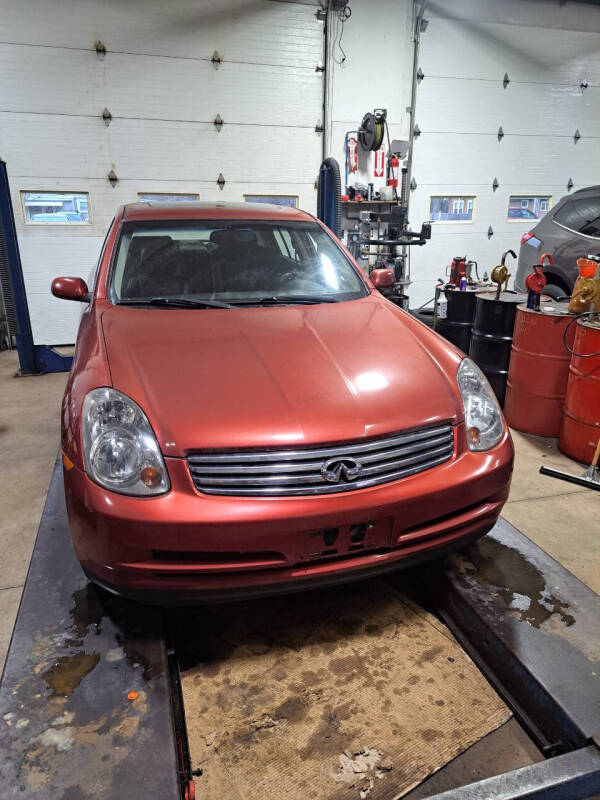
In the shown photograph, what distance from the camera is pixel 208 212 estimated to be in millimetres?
2727

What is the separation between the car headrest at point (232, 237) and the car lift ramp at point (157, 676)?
1500mm

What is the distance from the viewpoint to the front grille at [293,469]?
1.43 meters

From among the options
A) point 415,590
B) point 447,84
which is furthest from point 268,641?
point 447,84

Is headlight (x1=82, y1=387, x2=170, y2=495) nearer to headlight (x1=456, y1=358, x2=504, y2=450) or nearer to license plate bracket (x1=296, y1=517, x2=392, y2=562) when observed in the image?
license plate bracket (x1=296, y1=517, x2=392, y2=562)

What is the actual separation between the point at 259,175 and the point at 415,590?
19.7 ft

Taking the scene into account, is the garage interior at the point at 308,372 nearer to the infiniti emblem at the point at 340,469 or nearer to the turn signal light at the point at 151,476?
the turn signal light at the point at 151,476

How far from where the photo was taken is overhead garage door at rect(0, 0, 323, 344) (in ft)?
19.3

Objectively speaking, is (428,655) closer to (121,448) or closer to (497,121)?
(121,448)

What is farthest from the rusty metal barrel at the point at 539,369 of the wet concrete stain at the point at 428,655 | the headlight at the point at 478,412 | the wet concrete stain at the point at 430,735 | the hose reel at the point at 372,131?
the hose reel at the point at 372,131

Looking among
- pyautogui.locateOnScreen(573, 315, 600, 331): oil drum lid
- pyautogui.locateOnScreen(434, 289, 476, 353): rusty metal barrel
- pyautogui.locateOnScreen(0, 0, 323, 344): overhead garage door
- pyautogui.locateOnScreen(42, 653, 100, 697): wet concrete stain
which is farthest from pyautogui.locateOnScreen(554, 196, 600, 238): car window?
pyautogui.locateOnScreen(42, 653, 100, 697): wet concrete stain

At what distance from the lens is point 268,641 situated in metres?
1.81

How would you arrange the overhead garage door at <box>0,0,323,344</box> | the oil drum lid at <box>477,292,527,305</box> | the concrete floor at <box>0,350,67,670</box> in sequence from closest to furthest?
the concrete floor at <box>0,350,67,670</box> → the oil drum lid at <box>477,292,527,305</box> → the overhead garage door at <box>0,0,323,344</box>

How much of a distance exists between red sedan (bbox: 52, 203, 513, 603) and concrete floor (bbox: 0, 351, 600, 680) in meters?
0.80

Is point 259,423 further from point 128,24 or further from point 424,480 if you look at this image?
point 128,24
